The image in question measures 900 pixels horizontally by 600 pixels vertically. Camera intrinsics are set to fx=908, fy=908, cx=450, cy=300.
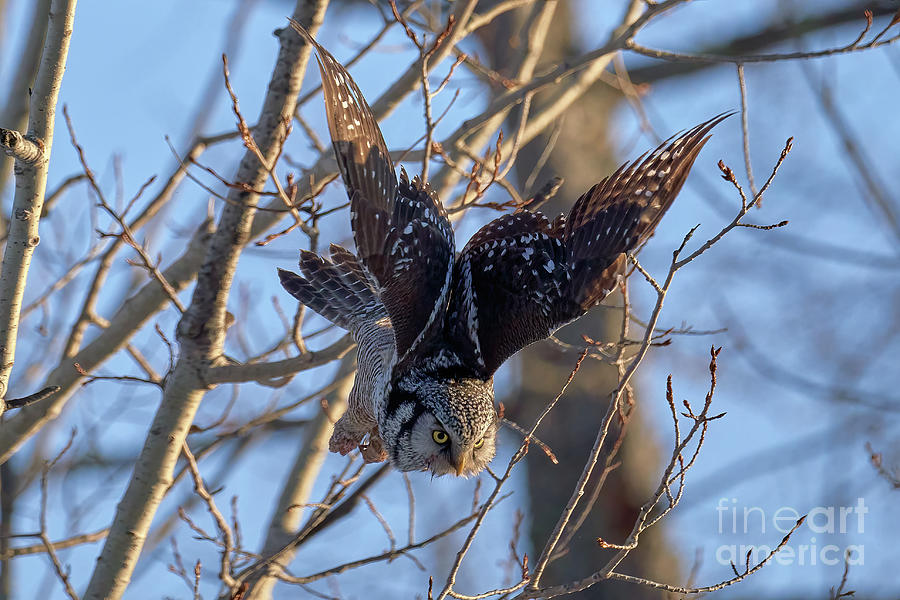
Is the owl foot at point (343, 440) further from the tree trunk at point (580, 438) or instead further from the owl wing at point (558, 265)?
the tree trunk at point (580, 438)

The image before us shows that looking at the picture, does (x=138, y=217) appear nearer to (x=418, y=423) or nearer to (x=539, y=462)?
(x=418, y=423)

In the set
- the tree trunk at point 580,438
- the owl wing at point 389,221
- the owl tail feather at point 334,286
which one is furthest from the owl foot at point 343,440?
the tree trunk at point 580,438

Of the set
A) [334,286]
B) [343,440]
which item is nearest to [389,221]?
[334,286]

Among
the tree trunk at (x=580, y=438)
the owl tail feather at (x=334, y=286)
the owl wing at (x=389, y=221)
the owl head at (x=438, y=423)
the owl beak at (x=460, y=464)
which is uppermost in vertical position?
the tree trunk at (x=580, y=438)

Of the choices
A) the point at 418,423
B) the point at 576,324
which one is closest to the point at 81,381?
the point at 418,423

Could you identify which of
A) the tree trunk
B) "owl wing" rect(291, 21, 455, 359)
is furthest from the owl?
the tree trunk

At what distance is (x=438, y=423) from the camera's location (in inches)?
151

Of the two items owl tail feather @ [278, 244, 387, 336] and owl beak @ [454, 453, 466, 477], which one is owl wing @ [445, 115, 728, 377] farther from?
owl tail feather @ [278, 244, 387, 336]

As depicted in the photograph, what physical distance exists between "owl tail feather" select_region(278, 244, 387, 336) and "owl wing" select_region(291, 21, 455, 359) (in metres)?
0.74

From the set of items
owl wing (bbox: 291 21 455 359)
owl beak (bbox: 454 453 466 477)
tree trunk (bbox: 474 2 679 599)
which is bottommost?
owl beak (bbox: 454 453 466 477)

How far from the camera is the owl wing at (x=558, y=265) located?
3965 mm

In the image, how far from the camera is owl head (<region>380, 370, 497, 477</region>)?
3.79m

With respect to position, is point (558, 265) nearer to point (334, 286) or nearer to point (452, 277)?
point (452, 277)

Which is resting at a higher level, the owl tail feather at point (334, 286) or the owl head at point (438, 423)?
the owl tail feather at point (334, 286)
